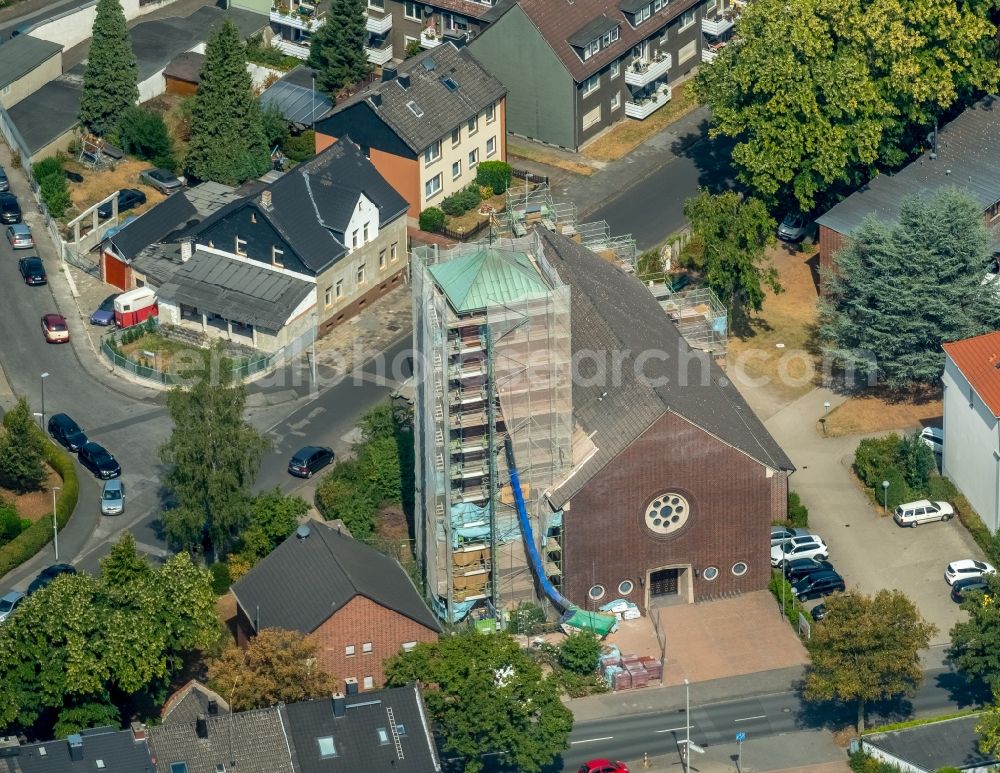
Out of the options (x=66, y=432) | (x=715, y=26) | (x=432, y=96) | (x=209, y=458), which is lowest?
(x=715, y=26)

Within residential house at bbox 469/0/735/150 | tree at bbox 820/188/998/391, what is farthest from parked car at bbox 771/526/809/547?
residential house at bbox 469/0/735/150

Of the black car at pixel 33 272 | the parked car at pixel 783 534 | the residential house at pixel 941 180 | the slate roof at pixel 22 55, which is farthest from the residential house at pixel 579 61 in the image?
the parked car at pixel 783 534

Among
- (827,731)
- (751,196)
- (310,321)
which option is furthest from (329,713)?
(751,196)

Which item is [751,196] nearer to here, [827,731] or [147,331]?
[147,331]

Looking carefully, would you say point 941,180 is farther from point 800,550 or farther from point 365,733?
point 365,733

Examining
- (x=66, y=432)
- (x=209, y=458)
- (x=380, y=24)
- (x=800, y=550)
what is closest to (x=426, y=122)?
(x=380, y=24)

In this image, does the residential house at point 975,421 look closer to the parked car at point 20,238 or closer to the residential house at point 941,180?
the residential house at point 941,180
